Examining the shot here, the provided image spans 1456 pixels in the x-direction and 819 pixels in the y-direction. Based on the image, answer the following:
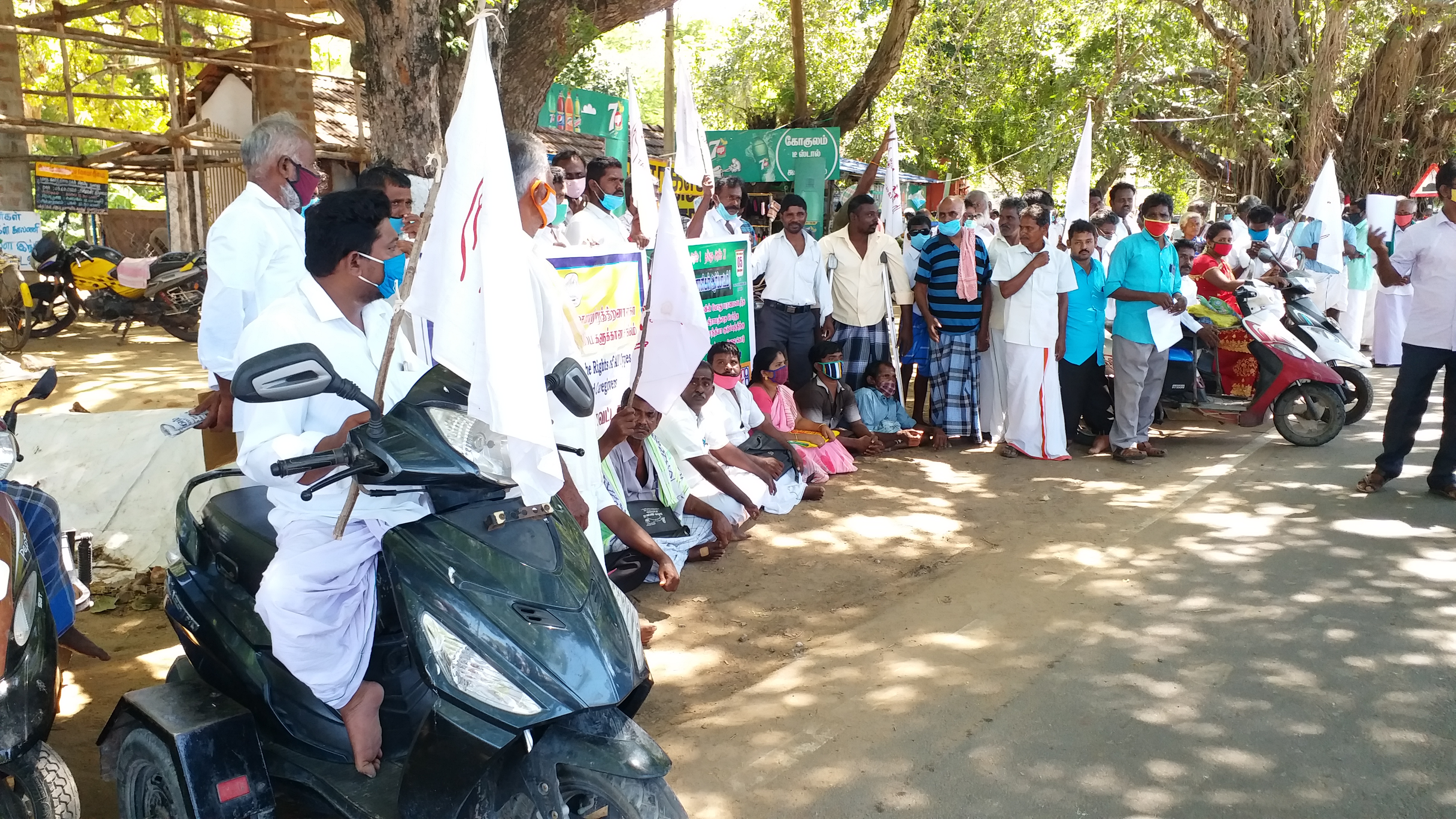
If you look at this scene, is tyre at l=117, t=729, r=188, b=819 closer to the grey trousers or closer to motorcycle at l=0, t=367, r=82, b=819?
motorcycle at l=0, t=367, r=82, b=819

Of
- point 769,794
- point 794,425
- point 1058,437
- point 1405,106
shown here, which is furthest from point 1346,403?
point 1405,106

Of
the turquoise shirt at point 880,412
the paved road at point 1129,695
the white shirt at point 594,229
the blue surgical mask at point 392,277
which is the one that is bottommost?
the paved road at point 1129,695

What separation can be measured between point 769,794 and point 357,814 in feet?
3.87

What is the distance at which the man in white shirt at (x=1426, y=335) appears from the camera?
6020 millimetres

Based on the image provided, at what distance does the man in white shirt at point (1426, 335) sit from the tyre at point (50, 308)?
41.2 feet

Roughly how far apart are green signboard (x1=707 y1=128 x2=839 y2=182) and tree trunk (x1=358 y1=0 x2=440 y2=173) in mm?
7659

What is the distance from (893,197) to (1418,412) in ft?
13.8

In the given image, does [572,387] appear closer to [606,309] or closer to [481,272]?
[481,272]

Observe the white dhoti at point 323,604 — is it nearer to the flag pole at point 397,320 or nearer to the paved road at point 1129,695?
the flag pole at point 397,320

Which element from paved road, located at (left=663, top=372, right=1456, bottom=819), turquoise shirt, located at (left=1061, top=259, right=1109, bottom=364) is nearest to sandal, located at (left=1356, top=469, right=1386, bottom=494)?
paved road, located at (left=663, top=372, right=1456, bottom=819)

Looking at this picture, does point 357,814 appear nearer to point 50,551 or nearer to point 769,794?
point 769,794

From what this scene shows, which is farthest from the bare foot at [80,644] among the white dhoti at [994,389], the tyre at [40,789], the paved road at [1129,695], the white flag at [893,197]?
the white flag at [893,197]

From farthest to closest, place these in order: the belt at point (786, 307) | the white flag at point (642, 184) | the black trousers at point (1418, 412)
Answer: the belt at point (786, 307) → the black trousers at point (1418, 412) → the white flag at point (642, 184)

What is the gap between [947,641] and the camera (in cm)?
424
